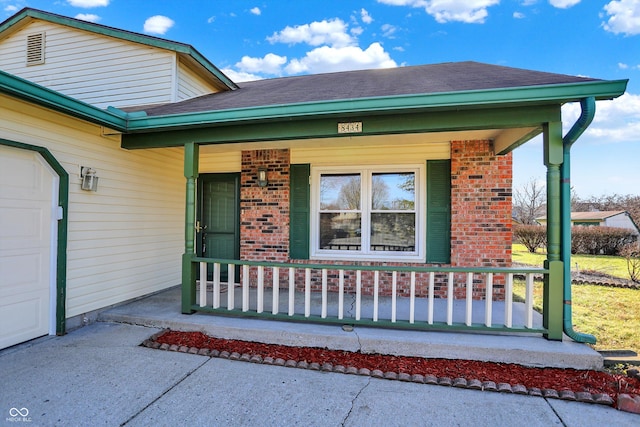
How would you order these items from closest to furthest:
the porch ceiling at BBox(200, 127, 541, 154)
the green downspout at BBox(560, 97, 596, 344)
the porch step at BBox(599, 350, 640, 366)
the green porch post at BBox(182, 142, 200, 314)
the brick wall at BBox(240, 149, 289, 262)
→ 1. the porch step at BBox(599, 350, 640, 366)
2. the green downspout at BBox(560, 97, 596, 344)
3. the green porch post at BBox(182, 142, 200, 314)
4. the porch ceiling at BBox(200, 127, 541, 154)
5. the brick wall at BBox(240, 149, 289, 262)

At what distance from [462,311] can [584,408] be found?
1942 mm

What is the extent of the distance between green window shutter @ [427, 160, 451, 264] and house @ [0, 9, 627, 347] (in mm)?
22

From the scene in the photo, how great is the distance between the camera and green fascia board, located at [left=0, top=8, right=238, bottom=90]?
5.80m

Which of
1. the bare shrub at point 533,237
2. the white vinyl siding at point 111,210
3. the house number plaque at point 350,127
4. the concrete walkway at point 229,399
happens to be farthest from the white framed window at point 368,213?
the bare shrub at point 533,237

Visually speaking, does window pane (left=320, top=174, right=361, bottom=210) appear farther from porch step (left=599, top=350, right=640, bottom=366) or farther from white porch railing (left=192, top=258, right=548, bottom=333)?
porch step (left=599, top=350, right=640, bottom=366)

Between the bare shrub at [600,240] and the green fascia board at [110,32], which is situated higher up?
the green fascia board at [110,32]

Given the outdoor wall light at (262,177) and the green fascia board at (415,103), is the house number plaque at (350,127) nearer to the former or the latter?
the green fascia board at (415,103)

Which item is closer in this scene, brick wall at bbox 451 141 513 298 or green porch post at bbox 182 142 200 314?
green porch post at bbox 182 142 200 314

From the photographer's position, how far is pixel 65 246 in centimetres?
388

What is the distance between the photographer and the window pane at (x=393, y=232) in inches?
211

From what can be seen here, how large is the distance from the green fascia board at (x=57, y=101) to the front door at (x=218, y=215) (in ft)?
6.71

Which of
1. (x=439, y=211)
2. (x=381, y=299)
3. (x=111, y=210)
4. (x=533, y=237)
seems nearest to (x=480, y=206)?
(x=439, y=211)

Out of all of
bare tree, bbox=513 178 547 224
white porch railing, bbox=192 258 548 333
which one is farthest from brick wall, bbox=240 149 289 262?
bare tree, bbox=513 178 547 224

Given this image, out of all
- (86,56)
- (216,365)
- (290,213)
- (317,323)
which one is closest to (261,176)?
(290,213)
